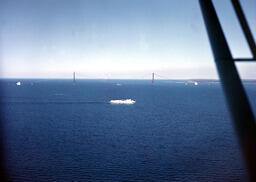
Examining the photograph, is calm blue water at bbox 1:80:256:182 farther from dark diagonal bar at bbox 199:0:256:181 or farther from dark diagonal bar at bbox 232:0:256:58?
dark diagonal bar at bbox 199:0:256:181

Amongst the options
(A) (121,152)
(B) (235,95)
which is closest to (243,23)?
(B) (235,95)

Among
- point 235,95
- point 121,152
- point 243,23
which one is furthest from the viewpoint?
point 121,152

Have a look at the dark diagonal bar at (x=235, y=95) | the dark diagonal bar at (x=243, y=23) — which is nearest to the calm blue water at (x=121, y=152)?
the dark diagonal bar at (x=243, y=23)

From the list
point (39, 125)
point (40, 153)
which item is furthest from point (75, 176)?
point (39, 125)

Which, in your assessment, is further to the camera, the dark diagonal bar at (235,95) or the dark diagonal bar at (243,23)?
the dark diagonal bar at (243,23)

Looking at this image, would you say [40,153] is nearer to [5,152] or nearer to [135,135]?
[5,152]

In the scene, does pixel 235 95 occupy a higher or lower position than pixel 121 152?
higher

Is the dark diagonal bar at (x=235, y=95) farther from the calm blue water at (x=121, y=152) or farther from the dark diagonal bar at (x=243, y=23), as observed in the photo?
the calm blue water at (x=121, y=152)

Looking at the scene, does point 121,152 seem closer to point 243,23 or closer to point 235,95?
point 243,23
